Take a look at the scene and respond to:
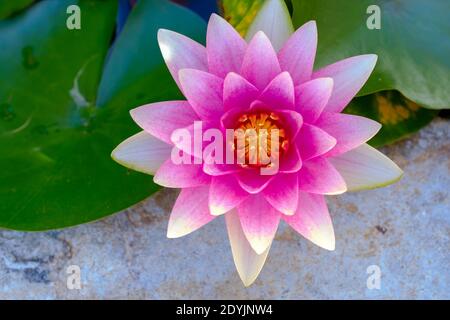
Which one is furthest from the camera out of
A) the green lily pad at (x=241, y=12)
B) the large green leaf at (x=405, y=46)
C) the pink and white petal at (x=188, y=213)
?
the green lily pad at (x=241, y=12)

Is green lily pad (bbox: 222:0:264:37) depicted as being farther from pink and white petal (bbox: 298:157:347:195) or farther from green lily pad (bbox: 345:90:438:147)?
pink and white petal (bbox: 298:157:347:195)

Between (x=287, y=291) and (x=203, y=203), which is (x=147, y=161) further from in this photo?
(x=287, y=291)

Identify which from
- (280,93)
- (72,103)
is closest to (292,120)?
(280,93)

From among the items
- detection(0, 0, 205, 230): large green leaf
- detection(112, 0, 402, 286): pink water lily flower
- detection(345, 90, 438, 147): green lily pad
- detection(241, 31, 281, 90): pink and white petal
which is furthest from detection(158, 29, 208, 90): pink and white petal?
detection(345, 90, 438, 147): green lily pad

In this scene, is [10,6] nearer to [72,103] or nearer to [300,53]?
[72,103]

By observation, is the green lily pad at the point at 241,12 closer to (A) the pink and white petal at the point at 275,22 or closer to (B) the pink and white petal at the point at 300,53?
(A) the pink and white petal at the point at 275,22

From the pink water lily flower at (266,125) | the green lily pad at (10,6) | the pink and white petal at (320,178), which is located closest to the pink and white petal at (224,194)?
the pink water lily flower at (266,125)

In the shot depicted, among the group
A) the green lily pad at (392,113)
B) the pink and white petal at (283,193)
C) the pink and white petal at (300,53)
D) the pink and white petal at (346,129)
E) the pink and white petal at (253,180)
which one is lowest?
the green lily pad at (392,113)
